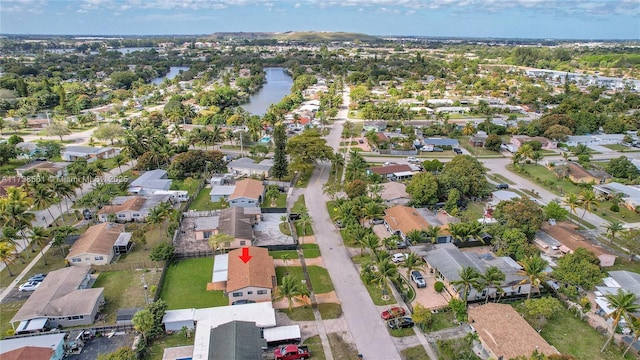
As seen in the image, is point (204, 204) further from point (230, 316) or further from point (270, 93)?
point (270, 93)

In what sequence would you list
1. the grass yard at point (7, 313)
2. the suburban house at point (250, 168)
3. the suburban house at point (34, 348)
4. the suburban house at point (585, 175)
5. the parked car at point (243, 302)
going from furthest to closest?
the suburban house at point (250, 168), the suburban house at point (585, 175), the parked car at point (243, 302), the grass yard at point (7, 313), the suburban house at point (34, 348)

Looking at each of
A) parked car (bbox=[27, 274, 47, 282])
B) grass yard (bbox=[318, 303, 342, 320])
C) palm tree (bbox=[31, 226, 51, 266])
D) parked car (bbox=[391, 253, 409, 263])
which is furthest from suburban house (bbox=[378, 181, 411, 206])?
palm tree (bbox=[31, 226, 51, 266])

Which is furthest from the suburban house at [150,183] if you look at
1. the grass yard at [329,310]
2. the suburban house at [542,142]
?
the suburban house at [542,142]

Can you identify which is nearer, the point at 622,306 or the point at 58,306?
the point at 622,306

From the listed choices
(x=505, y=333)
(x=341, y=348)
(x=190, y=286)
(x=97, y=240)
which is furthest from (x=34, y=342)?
(x=505, y=333)

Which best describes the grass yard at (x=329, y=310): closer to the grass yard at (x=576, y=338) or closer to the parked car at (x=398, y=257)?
the parked car at (x=398, y=257)

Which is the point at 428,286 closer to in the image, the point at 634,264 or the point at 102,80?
the point at 634,264

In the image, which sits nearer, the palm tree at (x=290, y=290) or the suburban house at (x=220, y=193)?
the palm tree at (x=290, y=290)
